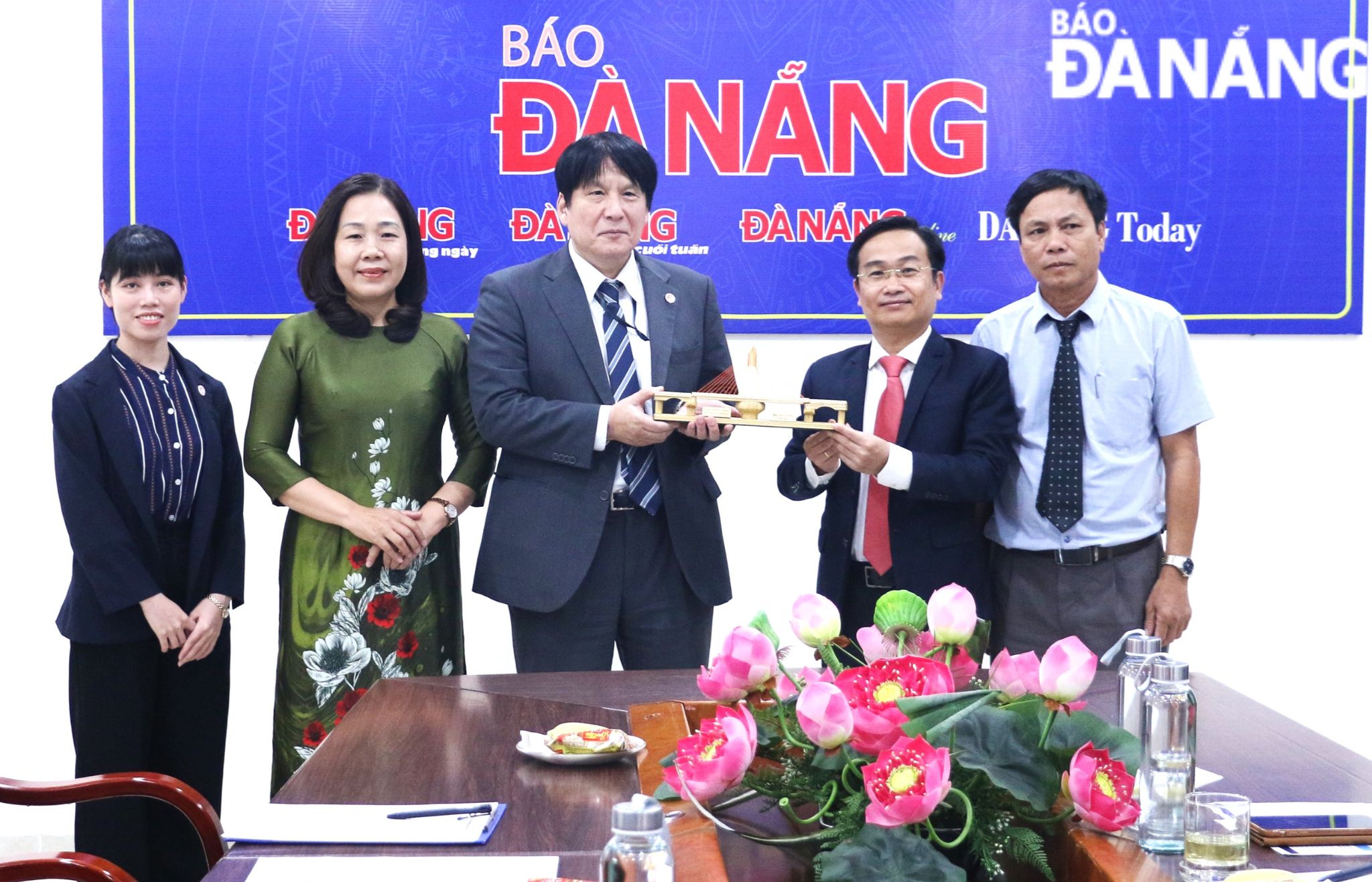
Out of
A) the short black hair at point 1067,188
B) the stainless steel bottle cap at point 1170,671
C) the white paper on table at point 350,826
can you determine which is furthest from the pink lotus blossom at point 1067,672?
the short black hair at point 1067,188

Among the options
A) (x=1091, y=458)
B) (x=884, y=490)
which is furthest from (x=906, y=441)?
(x=1091, y=458)

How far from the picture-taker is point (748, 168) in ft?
11.6

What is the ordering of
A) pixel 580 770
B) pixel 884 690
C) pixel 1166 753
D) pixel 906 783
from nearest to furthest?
1. pixel 906 783
2. pixel 884 690
3. pixel 1166 753
4. pixel 580 770

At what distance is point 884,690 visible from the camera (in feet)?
3.98

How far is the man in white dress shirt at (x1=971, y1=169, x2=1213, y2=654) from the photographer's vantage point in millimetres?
2707

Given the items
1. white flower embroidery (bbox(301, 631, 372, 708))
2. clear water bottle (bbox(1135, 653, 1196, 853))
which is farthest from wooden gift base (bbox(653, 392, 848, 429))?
clear water bottle (bbox(1135, 653, 1196, 853))

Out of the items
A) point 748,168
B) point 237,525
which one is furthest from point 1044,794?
point 748,168

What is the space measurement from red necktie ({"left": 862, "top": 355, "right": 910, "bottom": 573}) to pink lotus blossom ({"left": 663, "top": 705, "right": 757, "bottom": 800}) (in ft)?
4.71

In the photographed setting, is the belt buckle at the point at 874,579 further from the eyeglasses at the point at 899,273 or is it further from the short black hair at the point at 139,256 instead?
the short black hair at the point at 139,256

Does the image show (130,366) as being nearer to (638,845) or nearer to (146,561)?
(146,561)

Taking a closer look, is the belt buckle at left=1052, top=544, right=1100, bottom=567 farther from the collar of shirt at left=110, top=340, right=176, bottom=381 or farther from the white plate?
the collar of shirt at left=110, top=340, right=176, bottom=381

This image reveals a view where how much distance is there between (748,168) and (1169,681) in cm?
246

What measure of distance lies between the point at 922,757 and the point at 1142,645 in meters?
0.42

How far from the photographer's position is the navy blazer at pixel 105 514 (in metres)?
2.55
